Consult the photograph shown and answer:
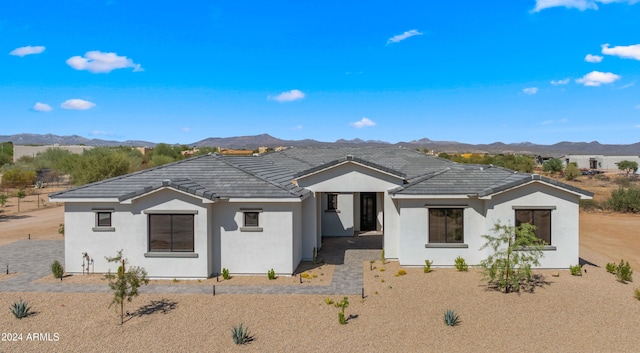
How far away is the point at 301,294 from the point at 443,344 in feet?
17.8

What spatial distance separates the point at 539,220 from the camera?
683 inches

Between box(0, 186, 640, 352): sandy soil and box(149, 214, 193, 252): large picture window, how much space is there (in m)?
2.50

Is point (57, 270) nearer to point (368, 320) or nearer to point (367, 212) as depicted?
point (368, 320)

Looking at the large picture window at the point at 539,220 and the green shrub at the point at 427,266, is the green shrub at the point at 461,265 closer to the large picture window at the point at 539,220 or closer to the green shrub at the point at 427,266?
the green shrub at the point at 427,266

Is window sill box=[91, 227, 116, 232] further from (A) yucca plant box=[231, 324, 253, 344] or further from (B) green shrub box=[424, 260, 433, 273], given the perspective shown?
(B) green shrub box=[424, 260, 433, 273]

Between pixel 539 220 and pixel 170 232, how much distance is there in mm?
15652

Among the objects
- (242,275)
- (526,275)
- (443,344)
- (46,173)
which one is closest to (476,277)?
(526,275)

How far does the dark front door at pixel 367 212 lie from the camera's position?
27.0 metres

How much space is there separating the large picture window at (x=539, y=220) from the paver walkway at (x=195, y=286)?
6821 mm

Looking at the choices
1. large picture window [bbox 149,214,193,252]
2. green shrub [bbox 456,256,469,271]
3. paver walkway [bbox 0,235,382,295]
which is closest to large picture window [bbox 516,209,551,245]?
green shrub [bbox 456,256,469,271]

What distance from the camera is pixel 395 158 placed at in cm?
2769

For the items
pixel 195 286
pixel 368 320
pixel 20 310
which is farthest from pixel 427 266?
pixel 20 310

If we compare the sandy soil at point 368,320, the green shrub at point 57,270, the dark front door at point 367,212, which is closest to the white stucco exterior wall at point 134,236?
the green shrub at point 57,270

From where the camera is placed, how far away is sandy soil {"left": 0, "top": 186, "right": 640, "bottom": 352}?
1075 centimetres
